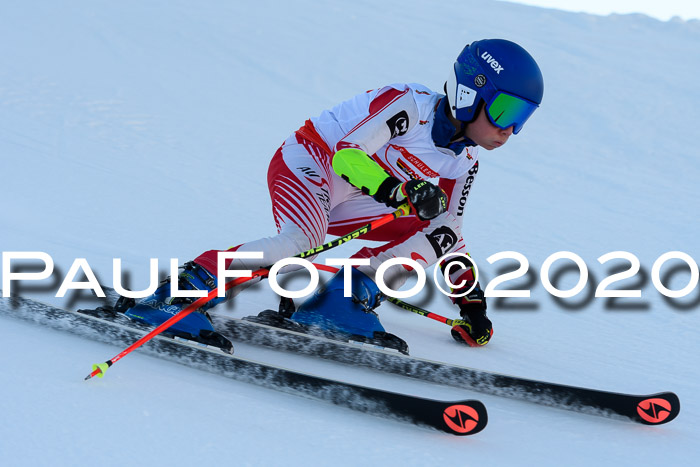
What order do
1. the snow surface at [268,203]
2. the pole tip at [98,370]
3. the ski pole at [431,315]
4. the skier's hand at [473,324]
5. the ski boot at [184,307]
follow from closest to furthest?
the snow surface at [268,203], the pole tip at [98,370], the ski boot at [184,307], the skier's hand at [473,324], the ski pole at [431,315]

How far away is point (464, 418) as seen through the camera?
233 cm

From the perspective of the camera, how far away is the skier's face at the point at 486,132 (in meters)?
3.21

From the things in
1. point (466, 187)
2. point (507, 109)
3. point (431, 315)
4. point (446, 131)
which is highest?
point (507, 109)

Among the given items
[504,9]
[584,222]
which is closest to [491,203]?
[584,222]

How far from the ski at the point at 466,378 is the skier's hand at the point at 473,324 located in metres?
0.58

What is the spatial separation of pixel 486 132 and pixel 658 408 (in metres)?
1.28

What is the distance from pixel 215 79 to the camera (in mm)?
10031

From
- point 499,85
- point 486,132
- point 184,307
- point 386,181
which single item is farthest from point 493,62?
point 184,307

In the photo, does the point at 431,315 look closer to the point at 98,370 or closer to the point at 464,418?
the point at 464,418

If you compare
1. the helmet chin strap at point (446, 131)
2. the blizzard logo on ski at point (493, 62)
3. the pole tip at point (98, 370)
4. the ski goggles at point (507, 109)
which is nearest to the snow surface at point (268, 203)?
the pole tip at point (98, 370)

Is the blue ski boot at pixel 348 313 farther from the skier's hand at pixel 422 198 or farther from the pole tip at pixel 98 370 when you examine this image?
the pole tip at pixel 98 370

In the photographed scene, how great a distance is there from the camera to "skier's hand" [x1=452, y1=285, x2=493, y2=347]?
364 centimetres

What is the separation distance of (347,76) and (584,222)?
5283mm

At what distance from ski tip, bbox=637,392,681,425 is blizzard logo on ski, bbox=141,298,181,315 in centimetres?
176
